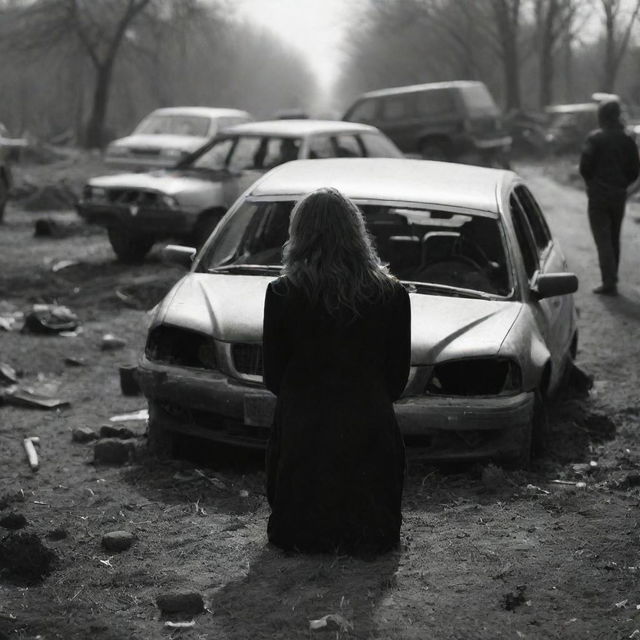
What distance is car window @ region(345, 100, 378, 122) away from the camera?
91.3 feet

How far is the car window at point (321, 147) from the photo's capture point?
1365 centimetres

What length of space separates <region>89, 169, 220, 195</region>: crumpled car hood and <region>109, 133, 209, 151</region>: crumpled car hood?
6.08 meters

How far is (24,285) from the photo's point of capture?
12711 millimetres

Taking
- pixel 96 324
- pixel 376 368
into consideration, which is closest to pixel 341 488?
pixel 376 368

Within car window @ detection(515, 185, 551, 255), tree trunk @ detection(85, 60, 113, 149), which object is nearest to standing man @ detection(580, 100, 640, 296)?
car window @ detection(515, 185, 551, 255)

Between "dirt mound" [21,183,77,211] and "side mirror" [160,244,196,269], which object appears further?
"dirt mound" [21,183,77,211]

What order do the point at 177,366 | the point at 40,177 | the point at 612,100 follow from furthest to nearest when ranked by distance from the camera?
the point at 40,177 < the point at 612,100 < the point at 177,366

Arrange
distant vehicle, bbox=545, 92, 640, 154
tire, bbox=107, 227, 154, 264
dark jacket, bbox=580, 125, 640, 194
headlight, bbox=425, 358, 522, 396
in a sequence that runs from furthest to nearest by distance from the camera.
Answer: distant vehicle, bbox=545, 92, 640, 154 < tire, bbox=107, 227, 154, 264 < dark jacket, bbox=580, 125, 640, 194 < headlight, bbox=425, 358, 522, 396

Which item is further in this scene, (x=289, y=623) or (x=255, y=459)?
(x=255, y=459)

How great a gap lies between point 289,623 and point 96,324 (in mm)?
6799

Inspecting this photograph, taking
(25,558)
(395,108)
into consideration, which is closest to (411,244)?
(25,558)

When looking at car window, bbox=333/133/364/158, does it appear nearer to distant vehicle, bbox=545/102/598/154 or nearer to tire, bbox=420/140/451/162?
tire, bbox=420/140/451/162

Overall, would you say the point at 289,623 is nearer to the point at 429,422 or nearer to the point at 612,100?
the point at 429,422

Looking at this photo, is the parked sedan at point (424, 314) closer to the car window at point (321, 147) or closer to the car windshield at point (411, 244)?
Answer: the car windshield at point (411, 244)
